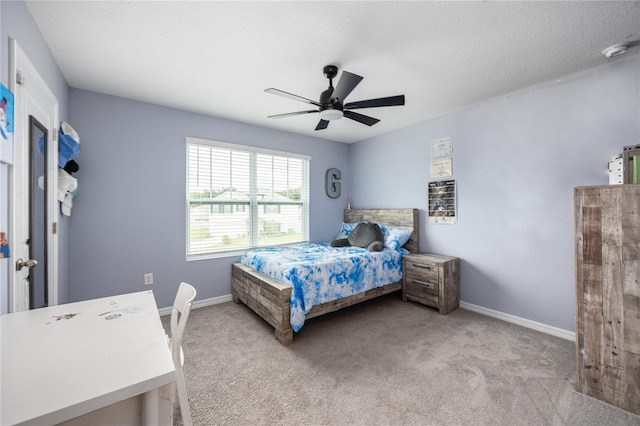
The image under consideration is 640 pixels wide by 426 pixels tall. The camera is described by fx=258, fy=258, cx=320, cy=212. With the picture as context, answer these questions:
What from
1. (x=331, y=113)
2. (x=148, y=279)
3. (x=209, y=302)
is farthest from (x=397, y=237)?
(x=148, y=279)

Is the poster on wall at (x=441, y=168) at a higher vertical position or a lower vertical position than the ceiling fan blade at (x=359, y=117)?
lower

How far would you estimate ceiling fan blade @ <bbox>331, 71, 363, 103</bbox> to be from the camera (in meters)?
1.93

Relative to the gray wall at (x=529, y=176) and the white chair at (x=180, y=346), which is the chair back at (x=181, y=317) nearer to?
the white chair at (x=180, y=346)

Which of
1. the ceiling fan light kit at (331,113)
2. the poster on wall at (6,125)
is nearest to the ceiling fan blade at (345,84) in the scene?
the ceiling fan light kit at (331,113)

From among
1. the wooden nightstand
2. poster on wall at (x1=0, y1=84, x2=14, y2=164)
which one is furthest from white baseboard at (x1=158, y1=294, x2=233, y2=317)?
the wooden nightstand

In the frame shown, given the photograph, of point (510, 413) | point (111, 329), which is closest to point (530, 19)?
point (510, 413)

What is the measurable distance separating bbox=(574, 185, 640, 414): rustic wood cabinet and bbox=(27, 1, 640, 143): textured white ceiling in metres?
1.22

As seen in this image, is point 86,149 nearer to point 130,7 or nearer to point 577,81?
point 130,7

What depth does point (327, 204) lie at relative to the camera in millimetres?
4711

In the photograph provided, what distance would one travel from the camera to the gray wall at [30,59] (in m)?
A: 1.33

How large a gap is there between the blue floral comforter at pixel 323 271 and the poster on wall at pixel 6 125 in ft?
6.57

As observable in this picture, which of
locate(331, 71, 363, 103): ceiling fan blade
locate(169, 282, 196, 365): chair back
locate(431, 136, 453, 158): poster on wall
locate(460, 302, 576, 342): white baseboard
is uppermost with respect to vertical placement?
locate(331, 71, 363, 103): ceiling fan blade

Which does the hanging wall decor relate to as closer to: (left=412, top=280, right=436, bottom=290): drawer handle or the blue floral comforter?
the blue floral comforter

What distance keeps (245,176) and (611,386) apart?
4.02m
